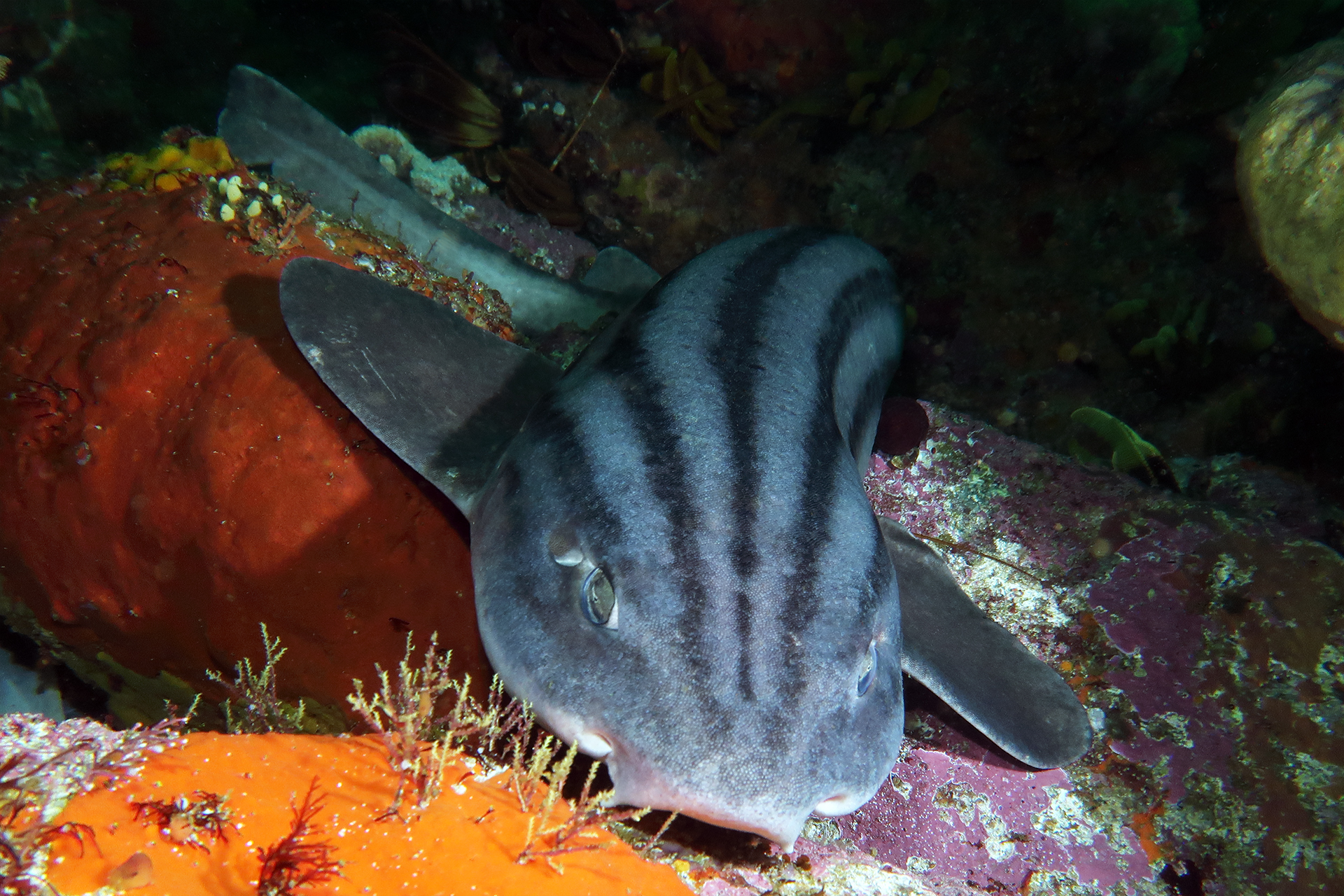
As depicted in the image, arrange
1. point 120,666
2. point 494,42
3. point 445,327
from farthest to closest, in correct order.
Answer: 1. point 494,42
2. point 445,327
3. point 120,666

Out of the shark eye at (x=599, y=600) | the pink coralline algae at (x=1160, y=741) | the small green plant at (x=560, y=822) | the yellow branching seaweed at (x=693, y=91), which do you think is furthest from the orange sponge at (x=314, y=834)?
the yellow branching seaweed at (x=693, y=91)


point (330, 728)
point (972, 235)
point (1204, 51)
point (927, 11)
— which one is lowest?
point (330, 728)

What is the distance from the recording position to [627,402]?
2.61 m

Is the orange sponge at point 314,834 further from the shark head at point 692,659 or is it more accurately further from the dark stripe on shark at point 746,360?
the dark stripe on shark at point 746,360

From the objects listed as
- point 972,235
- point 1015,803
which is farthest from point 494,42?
point 1015,803

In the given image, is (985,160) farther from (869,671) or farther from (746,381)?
(869,671)

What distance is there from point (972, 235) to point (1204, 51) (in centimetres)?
185

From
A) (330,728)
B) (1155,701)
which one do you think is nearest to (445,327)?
(330,728)

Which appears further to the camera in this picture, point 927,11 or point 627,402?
point 927,11

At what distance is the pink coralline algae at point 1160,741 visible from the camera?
8.74 ft

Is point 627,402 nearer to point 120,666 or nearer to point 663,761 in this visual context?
point 663,761

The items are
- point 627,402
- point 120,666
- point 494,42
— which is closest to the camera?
point 627,402

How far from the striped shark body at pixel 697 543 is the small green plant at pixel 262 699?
0.93m

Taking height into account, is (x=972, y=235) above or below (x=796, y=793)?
above
